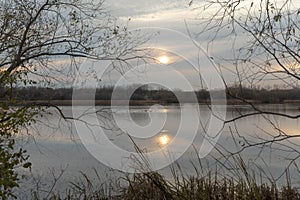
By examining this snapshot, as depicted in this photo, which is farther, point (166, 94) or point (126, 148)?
point (126, 148)

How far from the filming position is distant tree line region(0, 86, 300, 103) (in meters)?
3.23

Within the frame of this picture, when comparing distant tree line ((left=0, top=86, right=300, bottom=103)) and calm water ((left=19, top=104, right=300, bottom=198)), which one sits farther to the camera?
calm water ((left=19, top=104, right=300, bottom=198))

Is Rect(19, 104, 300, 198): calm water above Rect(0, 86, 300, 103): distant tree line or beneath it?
beneath

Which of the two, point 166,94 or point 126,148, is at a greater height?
point 166,94

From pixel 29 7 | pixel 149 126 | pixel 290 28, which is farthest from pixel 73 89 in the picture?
pixel 149 126

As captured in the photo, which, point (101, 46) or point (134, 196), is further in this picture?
point (101, 46)

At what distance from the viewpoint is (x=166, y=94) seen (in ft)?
19.2

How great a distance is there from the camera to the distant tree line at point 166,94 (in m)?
3.23

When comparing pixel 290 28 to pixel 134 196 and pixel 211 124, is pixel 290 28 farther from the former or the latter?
pixel 134 196

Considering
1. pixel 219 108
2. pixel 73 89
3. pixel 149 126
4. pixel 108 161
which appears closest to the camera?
pixel 219 108

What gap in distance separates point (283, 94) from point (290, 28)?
0.55 m

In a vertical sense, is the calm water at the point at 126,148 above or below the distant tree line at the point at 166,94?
below

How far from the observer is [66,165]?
10492mm

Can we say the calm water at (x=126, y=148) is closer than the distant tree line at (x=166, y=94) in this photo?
No
